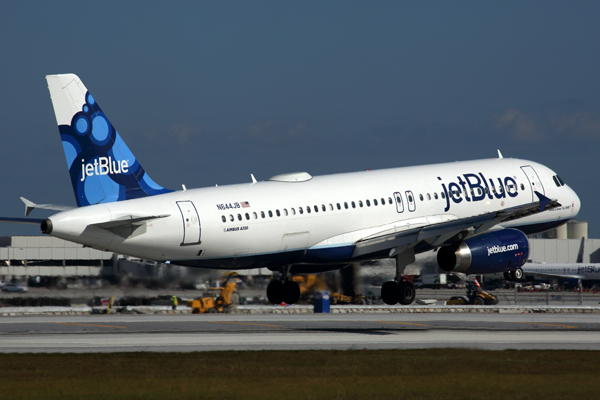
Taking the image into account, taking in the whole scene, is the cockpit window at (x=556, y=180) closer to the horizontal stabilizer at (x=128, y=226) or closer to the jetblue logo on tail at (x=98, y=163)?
the jetblue logo on tail at (x=98, y=163)

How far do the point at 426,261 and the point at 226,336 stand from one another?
20978 mm

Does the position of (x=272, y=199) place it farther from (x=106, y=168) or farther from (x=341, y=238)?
(x=106, y=168)

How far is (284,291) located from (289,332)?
153 inches

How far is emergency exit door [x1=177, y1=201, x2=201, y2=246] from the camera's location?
114ft

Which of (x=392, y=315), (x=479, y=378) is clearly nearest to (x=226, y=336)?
(x=479, y=378)

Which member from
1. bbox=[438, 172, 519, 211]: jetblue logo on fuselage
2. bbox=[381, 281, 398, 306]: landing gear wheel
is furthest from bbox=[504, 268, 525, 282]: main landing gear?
bbox=[381, 281, 398, 306]: landing gear wheel

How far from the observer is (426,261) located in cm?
5459

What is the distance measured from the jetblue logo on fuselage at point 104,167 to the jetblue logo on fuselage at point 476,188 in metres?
15.9

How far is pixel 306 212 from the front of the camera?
126 ft

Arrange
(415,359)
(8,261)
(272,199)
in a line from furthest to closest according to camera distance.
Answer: (8,261) → (272,199) → (415,359)

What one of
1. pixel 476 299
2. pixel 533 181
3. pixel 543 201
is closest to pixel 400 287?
pixel 543 201

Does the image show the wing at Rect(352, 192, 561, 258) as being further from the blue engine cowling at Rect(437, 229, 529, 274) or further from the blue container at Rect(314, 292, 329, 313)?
the blue container at Rect(314, 292, 329, 313)

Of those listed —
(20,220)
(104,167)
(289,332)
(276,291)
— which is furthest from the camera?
(276,291)

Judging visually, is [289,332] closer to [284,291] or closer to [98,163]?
[284,291]
